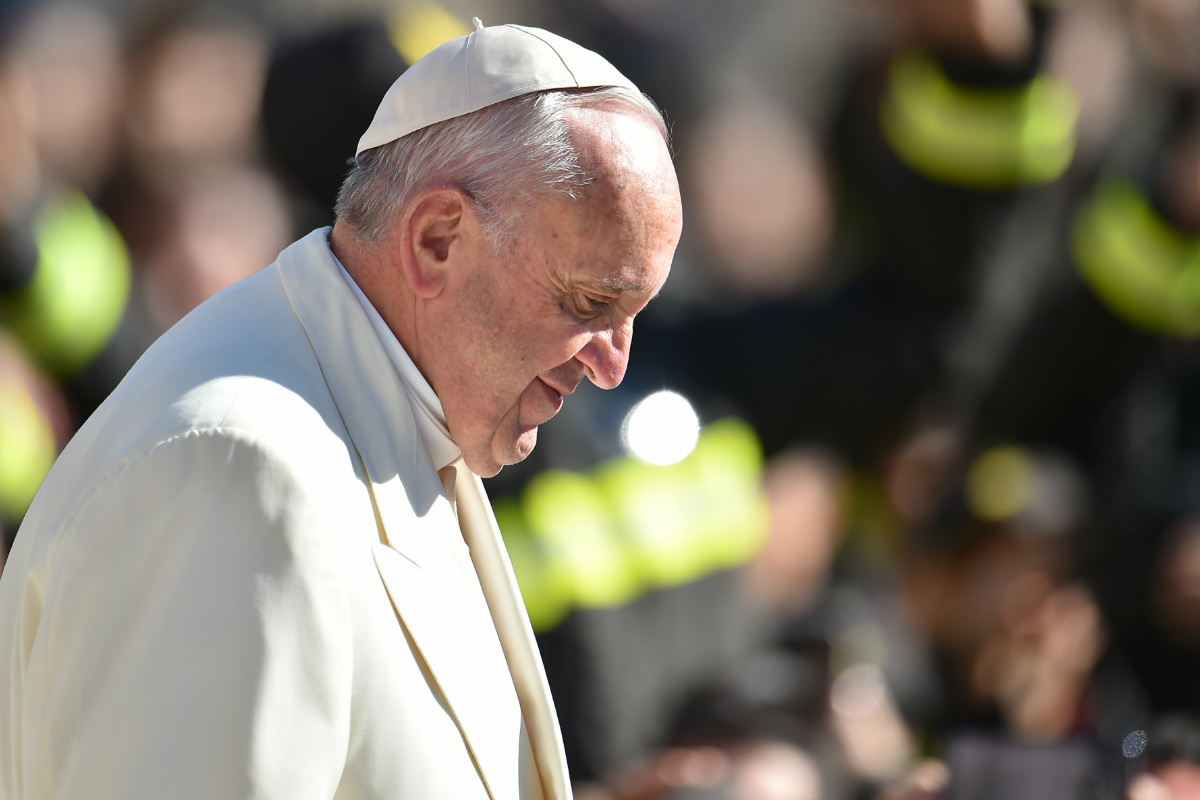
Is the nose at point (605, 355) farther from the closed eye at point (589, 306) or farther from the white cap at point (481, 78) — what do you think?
the white cap at point (481, 78)

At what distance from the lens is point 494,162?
5.32 ft

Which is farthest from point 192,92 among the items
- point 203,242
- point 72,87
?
point 203,242

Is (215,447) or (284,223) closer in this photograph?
(215,447)

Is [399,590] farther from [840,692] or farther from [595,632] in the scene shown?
[840,692]

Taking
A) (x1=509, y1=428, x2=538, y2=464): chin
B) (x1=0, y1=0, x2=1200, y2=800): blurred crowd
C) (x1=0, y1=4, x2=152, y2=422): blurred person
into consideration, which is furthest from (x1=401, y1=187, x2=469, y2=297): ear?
Result: (x1=0, y1=4, x2=152, y2=422): blurred person

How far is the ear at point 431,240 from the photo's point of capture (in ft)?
5.28

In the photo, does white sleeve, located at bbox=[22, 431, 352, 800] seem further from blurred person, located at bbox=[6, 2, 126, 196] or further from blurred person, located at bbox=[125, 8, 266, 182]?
blurred person, located at bbox=[125, 8, 266, 182]

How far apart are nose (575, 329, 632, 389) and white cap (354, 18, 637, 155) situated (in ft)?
1.03

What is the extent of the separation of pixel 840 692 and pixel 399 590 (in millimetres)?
2415

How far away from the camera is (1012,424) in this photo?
4.84 m

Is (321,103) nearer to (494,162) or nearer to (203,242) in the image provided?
(203,242)

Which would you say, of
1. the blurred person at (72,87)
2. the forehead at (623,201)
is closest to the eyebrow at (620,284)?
the forehead at (623,201)

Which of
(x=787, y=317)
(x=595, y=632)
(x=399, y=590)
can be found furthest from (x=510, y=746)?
(x=787, y=317)

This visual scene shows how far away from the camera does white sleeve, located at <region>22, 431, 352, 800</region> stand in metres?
1.26
